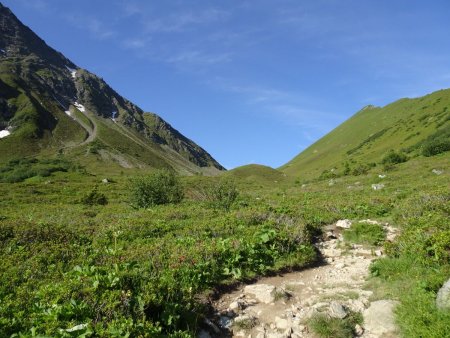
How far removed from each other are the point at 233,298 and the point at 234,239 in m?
3.25

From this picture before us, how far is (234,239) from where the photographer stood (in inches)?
500

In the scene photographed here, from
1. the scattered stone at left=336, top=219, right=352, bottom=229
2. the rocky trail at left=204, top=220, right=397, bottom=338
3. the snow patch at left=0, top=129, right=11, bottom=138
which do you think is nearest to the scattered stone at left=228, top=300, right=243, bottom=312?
the rocky trail at left=204, top=220, right=397, bottom=338

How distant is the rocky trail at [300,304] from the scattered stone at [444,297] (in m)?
0.94

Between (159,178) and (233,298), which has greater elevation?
(159,178)

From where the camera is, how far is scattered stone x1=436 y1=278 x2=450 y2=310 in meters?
7.07

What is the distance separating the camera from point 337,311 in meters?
8.23

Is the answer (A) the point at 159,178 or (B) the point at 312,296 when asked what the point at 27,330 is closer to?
(B) the point at 312,296

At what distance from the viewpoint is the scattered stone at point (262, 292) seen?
30.7 feet

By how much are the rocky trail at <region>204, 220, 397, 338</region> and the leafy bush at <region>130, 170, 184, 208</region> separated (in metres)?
20.6

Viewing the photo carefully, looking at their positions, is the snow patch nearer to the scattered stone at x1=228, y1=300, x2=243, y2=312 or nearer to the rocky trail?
the rocky trail

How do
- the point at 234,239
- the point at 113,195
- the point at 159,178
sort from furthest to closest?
the point at 113,195, the point at 159,178, the point at 234,239

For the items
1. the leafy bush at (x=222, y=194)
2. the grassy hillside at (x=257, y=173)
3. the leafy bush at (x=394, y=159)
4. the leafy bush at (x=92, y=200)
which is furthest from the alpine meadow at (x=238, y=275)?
the grassy hillside at (x=257, y=173)

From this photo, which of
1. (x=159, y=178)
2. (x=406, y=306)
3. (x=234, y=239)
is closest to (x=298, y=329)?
(x=406, y=306)

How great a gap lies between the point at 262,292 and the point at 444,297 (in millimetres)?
4117
